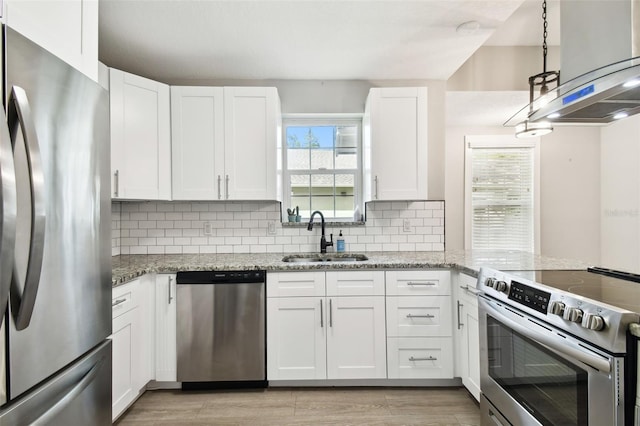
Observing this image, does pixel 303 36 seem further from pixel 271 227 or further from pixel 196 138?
pixel 271 227

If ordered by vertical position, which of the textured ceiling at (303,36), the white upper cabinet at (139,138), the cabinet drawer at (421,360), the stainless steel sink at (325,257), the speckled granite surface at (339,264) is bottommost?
the cabinet drawer at (421,360)

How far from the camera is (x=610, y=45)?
131 centimetres

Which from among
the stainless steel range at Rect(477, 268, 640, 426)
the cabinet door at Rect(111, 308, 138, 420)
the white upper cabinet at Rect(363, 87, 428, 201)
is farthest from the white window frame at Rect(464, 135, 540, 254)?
the cabinet door at Rect(111, 308, 138, 420)

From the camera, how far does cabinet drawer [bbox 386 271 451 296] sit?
2.24 metres

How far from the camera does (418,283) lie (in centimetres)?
224

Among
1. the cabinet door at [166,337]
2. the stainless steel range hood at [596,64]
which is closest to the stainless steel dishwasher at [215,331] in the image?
the cabinet door at [166,337]

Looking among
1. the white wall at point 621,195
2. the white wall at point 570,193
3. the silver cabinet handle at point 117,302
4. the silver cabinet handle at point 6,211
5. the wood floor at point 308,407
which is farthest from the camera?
the white wall at point 570,193

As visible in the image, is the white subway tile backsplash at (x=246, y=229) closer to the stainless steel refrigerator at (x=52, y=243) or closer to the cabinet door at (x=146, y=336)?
the cabinet door at (x=146, y=336)

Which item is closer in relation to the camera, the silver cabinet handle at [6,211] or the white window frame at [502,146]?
the silver cabinet handle at [6,211]

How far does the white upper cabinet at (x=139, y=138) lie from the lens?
2229mm

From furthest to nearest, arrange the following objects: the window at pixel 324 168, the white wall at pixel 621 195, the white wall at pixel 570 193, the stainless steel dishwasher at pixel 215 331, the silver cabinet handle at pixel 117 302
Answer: the white wall at pixel 570 193, the white wall at pixel 621 195, the window at pixel 324 168, the stainless steel dishwasher at pixel 215 331, the silver cabinet handle at pixel 117 302

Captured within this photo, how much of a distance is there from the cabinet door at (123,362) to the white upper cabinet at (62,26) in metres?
1.38

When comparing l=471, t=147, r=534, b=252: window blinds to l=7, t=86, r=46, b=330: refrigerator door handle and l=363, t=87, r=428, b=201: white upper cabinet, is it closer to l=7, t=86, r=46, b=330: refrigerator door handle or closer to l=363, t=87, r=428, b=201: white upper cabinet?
l=363, t=87, r=428, b=201: white upper cabinet

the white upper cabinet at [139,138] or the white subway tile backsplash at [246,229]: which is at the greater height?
the white upper cabinet at [139,138]
